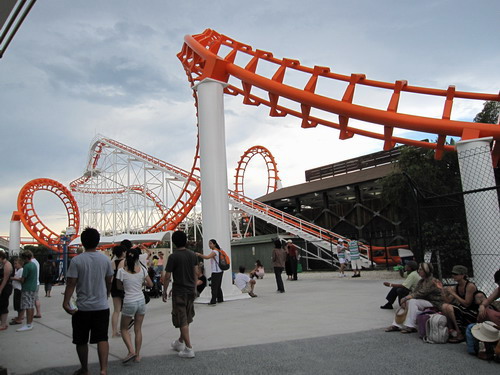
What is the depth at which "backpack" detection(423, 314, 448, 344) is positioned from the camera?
516cm

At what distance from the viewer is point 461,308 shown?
17.7ft

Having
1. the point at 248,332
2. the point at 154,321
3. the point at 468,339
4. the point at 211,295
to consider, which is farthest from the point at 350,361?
the point at 211,295

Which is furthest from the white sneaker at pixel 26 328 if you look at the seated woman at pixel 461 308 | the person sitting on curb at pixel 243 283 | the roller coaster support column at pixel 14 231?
the roller coaster support column at pixel 14 231

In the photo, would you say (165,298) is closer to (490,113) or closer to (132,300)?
(132,300)

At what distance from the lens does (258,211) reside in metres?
27.2

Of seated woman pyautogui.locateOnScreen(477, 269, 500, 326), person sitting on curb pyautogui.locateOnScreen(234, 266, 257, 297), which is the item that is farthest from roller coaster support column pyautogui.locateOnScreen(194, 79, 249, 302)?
seated woman pyautogui.locateOnScreen(477, 269, 500, 326)

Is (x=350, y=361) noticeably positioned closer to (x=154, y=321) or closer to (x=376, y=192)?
(x=154, y=321)

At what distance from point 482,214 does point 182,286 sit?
6.06 meters

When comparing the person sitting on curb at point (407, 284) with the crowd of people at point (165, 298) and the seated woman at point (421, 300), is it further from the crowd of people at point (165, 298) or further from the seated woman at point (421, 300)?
the seated woman at point (421, 300)

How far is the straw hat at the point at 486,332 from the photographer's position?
4.43m

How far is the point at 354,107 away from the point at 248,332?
6.02 meters

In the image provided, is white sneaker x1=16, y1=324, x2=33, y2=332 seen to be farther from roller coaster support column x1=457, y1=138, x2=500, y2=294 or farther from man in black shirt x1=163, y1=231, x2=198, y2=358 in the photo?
roller coaster support column x1=457, y1=138, x2=500, y2=294

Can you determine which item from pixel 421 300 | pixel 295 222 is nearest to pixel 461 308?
pixel 421 300

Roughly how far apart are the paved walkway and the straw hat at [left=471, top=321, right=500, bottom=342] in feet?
0.79
